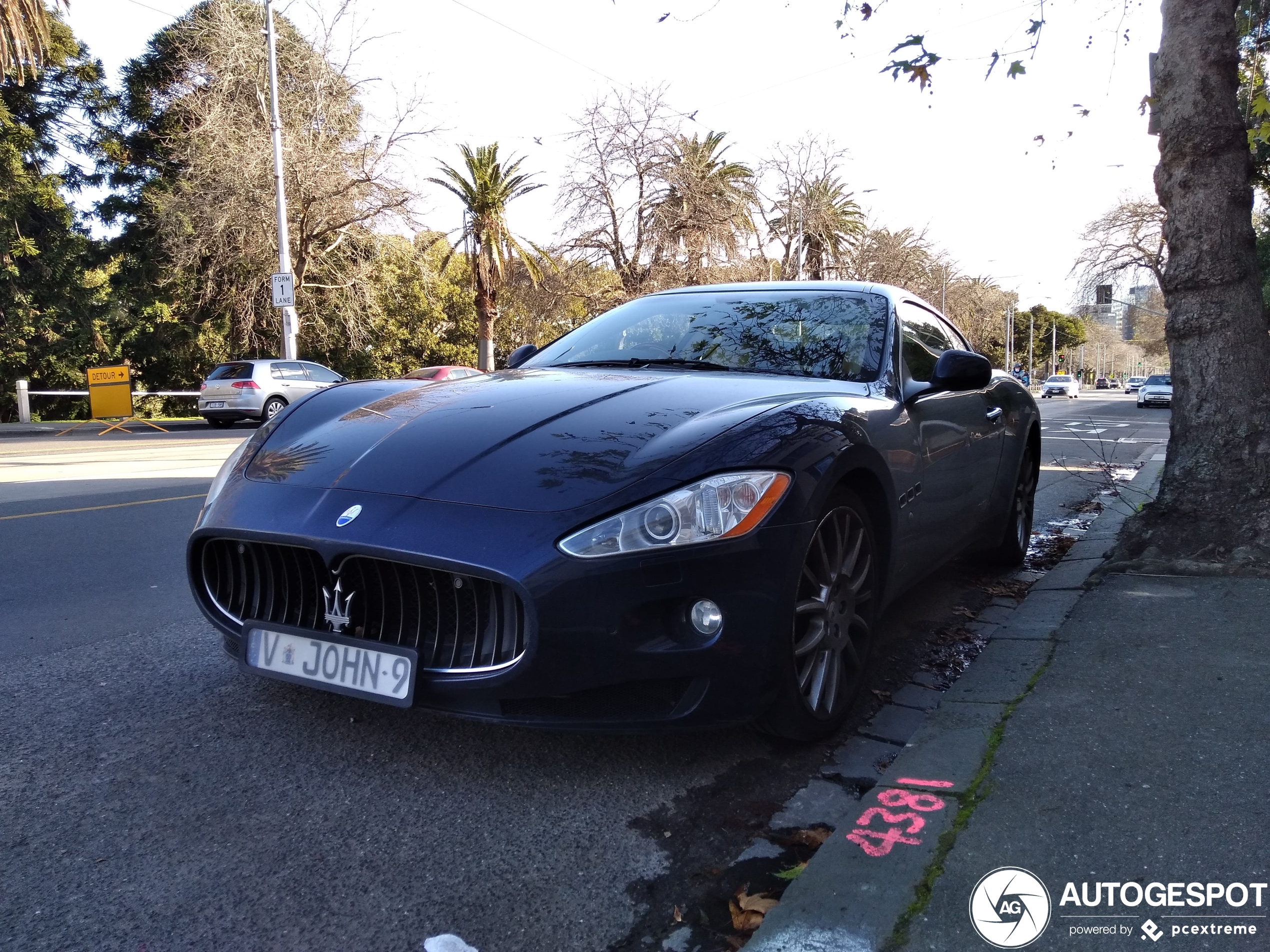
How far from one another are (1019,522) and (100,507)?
6.45m

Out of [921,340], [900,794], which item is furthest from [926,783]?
[921,340]

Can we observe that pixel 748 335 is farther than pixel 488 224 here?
No

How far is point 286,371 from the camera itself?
860 inches

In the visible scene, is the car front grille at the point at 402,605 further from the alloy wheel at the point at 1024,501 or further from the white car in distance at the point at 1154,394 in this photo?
the white car in distance at the point at 1154,394

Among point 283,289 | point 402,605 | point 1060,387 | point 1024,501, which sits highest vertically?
point 283,289

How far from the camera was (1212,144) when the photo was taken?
4734 millimetres

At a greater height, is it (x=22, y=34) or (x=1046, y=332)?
(x=22, y=34)

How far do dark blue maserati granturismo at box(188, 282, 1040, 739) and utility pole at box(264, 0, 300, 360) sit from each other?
19672 mm

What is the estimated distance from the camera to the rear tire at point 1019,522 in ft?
17.3

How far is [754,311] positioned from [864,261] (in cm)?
3712

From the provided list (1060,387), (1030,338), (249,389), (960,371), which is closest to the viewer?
(960,371)

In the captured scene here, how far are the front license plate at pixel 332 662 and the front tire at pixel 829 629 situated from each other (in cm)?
99

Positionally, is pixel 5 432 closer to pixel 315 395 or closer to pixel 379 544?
pixel 315 395

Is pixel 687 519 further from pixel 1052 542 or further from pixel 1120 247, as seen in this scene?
pixel 1120 247
